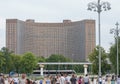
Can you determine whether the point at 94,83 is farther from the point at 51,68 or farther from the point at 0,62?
the point at 51,68

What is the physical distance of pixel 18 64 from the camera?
149750 mm

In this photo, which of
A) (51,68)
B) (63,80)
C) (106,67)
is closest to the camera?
(63,80)

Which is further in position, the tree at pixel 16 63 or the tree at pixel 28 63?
the tree at pixel 16 63

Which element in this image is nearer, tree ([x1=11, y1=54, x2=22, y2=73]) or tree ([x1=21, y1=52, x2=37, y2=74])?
tree ([x1=21, y1=52, x2=37, y2=74])

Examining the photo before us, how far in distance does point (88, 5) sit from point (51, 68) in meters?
143

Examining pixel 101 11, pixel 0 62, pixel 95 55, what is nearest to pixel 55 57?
pixel 0 62

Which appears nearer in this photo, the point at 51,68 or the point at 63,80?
the point at 63,80

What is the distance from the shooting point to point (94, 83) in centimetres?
4769

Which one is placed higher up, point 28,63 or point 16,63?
point 28,63

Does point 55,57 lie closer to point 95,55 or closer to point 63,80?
point 95,55

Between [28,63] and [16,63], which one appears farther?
[16,63]

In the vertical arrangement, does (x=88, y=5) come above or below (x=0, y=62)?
above

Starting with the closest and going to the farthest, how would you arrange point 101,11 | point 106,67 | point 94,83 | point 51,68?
point 101,11 → point 94,83 → point 106,67 → point 51,68

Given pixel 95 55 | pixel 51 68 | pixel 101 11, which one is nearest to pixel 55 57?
pixel 51 68
